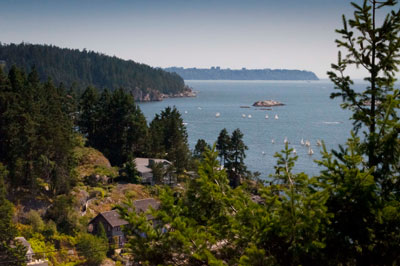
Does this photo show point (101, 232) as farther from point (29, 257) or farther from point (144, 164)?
point (144, 164)

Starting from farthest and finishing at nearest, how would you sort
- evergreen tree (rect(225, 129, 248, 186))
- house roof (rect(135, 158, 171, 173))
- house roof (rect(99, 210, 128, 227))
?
evergreen tree (rect(225, 129, 248, 186))
house roof (rect(135, 158, 171, 173))
house roof (rect(99, 210, 128, 227))

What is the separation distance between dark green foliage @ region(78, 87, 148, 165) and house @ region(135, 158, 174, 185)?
7.40 ft

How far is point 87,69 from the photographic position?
183250mm

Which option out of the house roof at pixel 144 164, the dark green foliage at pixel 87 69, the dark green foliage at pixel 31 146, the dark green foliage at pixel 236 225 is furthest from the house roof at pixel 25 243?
the dark green foliage at pixel 87 69

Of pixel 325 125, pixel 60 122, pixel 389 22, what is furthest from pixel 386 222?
pixel 325 125

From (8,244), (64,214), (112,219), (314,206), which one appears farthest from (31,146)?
(314,206)

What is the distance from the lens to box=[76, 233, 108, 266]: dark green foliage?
83.4 feet

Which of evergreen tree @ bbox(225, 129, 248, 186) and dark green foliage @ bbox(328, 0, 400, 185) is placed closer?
dark green foliage @ bbox(328, 0, 400, 185)

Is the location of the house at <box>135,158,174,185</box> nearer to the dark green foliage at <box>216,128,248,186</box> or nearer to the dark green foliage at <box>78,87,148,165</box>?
the dark green foliage at <box>78,87,148,165</box>

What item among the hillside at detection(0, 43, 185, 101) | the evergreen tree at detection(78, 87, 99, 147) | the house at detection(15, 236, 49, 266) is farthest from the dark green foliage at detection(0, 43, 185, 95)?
the house at detection(15, 236, 49, 266)

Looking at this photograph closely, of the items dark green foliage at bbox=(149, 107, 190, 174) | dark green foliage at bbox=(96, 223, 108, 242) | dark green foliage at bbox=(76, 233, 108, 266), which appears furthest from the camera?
dark green foliage at bbox=(149, 107, 190, 174)

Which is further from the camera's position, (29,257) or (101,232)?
(101,232)

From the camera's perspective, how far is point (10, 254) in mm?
22391

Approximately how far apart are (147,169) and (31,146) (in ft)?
43.5
